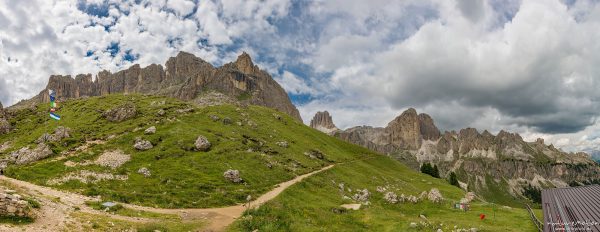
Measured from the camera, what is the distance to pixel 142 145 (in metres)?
74.4

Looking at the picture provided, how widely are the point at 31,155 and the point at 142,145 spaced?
1951 centimetres

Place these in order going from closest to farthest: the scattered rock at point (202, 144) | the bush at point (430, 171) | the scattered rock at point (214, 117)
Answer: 1. the scattered rock at point (202, 144)
2. the scattered rock at point (214, 117)
3. the bush at point (430, 171)

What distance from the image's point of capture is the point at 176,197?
161ft

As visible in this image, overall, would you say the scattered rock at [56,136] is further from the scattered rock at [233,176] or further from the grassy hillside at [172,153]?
the scattered rock at [233,176]

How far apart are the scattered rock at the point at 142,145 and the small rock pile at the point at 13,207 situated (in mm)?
46974

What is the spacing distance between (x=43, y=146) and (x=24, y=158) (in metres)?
5.18

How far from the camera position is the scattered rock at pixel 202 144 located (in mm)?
80375

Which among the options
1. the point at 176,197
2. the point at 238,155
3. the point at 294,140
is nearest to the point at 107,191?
the point at 176,197

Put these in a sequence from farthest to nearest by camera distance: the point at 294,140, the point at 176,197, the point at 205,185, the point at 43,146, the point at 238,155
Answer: the point at 294,140 → the point at 238,155 → the point at 43,146 → the point at 205,185 → the point at 176,197

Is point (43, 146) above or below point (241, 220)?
above

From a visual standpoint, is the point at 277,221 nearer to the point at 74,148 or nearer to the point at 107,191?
the point at 107,191

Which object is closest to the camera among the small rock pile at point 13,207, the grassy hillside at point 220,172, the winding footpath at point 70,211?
the small rock pile at point 13,207

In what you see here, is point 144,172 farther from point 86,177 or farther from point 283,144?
point 283,144

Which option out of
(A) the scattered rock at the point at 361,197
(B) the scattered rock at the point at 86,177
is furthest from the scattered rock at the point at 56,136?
(A) the scattered rock at the point at 361,197
